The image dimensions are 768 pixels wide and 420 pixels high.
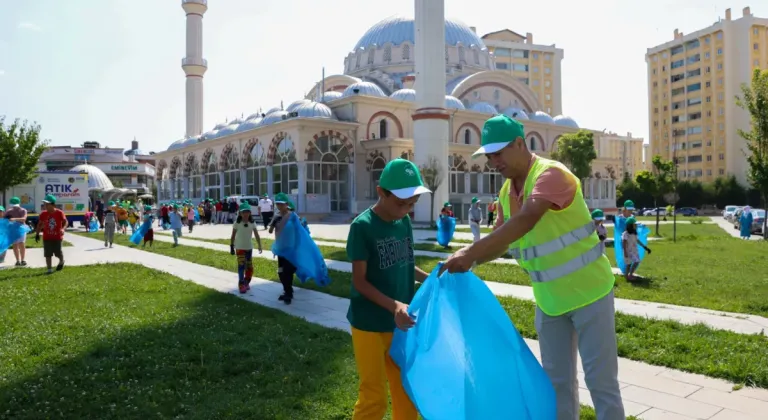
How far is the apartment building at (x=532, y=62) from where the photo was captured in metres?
99.7

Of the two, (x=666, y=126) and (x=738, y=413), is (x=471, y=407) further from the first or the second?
(x=666, y=126)

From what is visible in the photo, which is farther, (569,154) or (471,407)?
(569,154)

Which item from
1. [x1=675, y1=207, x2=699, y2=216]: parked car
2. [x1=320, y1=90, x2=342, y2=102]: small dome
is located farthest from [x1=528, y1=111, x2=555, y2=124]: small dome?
[x1=675, y1=207, x2=699, y2=216]: parked car

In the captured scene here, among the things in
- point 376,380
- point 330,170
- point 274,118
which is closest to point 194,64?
point 274,118

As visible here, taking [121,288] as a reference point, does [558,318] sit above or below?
above

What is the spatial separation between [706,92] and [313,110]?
204ft

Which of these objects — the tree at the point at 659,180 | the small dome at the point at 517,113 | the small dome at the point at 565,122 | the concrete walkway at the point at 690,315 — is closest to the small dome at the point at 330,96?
the small dome at the point at 517,113

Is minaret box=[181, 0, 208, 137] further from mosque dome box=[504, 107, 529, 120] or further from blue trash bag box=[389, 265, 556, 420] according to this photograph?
blue trash bag box=[389, 265, 556, 420]

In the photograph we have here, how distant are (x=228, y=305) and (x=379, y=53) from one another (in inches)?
2028

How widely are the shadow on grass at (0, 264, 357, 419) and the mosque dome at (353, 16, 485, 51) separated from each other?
5208 centimetres

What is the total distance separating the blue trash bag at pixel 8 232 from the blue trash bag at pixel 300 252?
370 inches

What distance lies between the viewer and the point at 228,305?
357 inches

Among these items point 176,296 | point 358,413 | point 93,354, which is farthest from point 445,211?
point 358,413

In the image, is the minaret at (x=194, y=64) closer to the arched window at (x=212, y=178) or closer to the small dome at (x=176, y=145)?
the small dome at (x=176, y=145)
